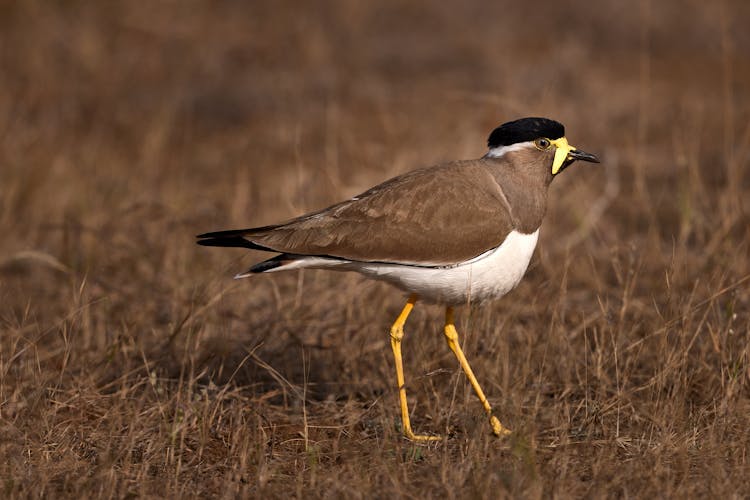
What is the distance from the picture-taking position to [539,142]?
191 inches

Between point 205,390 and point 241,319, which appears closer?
point 205,390

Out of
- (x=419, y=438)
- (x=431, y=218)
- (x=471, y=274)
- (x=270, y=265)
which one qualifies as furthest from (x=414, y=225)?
(x=419, y=438)

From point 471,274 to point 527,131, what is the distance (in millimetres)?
748

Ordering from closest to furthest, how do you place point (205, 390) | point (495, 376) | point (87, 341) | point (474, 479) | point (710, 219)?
1. point (474, 479)
2. point (205, 390)
3. point (495, 376)
4. point (87, 341)
5. point (710, 219)

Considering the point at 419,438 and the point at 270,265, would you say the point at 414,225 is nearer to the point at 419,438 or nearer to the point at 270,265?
the point at 270,265

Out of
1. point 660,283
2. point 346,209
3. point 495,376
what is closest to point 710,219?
point 660,283

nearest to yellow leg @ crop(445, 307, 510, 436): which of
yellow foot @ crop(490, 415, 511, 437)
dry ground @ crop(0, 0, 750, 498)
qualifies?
yellow foot @ crop(490, 415, 511, 437)

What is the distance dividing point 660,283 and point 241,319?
7.85ft

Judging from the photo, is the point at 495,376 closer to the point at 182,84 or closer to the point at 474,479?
the point at 474,479

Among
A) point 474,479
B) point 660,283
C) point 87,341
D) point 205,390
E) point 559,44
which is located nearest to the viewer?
point 474,479

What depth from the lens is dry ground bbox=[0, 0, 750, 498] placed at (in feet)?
14.1

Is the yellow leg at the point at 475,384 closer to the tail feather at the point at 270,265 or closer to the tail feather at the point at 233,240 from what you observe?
the tail feather at the point at 270,265

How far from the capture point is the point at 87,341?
556 cm

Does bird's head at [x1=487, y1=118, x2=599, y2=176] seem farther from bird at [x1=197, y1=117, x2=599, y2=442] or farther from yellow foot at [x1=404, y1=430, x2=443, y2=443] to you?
yellow foot at [x1=404, y1=430, x2=443, y2=443]
